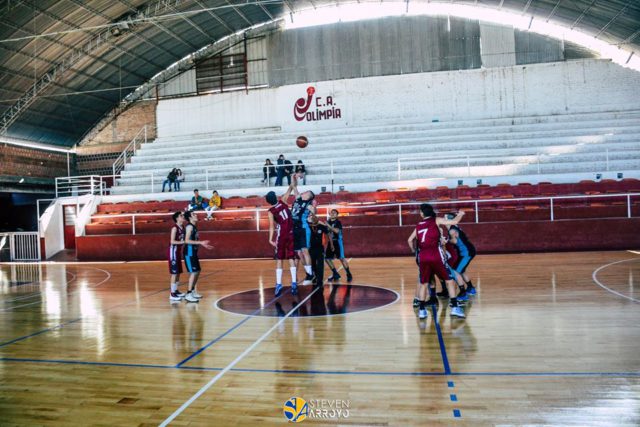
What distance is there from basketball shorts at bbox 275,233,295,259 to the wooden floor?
0.80 m

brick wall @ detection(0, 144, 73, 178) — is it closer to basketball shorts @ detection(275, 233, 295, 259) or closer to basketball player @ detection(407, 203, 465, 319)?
basketball shorts @ detection(275, 233, 295, 259)

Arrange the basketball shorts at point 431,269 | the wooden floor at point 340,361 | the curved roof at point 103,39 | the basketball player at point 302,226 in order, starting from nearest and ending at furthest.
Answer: the wooden floor at point 340,361 → the basketball shorts at point 431,269 → the basketball player at point 302,226 → the curved roof at point 103,39

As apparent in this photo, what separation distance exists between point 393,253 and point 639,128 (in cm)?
1302

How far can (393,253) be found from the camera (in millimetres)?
14633

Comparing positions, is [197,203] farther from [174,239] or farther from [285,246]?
[285,246]

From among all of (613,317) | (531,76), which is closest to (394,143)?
(531,76)

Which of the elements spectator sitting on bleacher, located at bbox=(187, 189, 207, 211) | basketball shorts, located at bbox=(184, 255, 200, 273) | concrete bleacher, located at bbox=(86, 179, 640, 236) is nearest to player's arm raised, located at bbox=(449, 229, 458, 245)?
basketball shorts, located at bbox=(184, 255, 200, 273)

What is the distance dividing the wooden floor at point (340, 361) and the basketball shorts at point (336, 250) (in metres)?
1.59

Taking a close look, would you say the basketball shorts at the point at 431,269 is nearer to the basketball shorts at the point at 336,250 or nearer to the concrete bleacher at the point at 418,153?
the basketball shorts at the point at 336,250

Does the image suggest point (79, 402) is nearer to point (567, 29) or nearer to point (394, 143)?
point (394, 143)

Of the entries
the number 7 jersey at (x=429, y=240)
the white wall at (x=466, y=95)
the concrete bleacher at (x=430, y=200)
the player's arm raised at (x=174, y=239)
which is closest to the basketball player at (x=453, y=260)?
the number 7 jersey at (x=429, y=240)

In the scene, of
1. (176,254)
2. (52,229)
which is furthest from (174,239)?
(52,229)

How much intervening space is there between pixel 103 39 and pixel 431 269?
74.3 ft

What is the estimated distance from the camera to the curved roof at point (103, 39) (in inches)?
795
